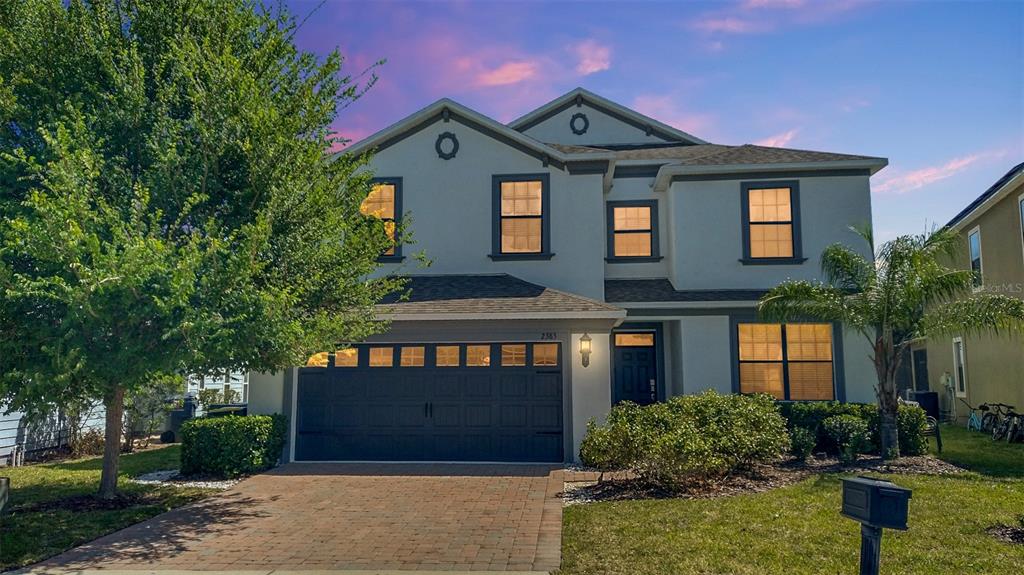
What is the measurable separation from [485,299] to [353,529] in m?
6.49

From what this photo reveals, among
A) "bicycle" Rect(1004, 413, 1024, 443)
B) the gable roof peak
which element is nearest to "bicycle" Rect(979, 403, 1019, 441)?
"bicycle" Rect(1004, 413, 1024, 443)

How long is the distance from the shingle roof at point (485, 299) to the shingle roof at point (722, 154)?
3833 mm

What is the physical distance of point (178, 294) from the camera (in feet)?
24.7

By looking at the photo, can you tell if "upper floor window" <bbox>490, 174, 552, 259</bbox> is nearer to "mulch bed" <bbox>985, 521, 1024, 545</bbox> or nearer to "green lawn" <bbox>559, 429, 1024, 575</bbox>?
"green lawn" <bbox>559, 429, 1024, 575</bbox>

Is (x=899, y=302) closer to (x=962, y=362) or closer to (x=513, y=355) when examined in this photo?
(x=513, y=355)

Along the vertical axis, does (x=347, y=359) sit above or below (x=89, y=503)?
above

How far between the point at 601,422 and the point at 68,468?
10840mm

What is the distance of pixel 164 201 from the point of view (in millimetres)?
9234

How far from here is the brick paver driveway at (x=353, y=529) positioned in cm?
730

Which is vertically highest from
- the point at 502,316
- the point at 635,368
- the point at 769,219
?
the point at 769,219

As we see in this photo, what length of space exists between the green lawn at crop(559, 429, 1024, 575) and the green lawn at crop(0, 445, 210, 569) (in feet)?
19.4

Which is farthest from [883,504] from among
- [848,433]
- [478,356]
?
[478,356]

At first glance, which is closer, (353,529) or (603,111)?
(353,529)

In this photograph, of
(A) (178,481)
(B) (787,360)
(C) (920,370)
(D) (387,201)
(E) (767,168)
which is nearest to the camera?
(A) (178,481)
